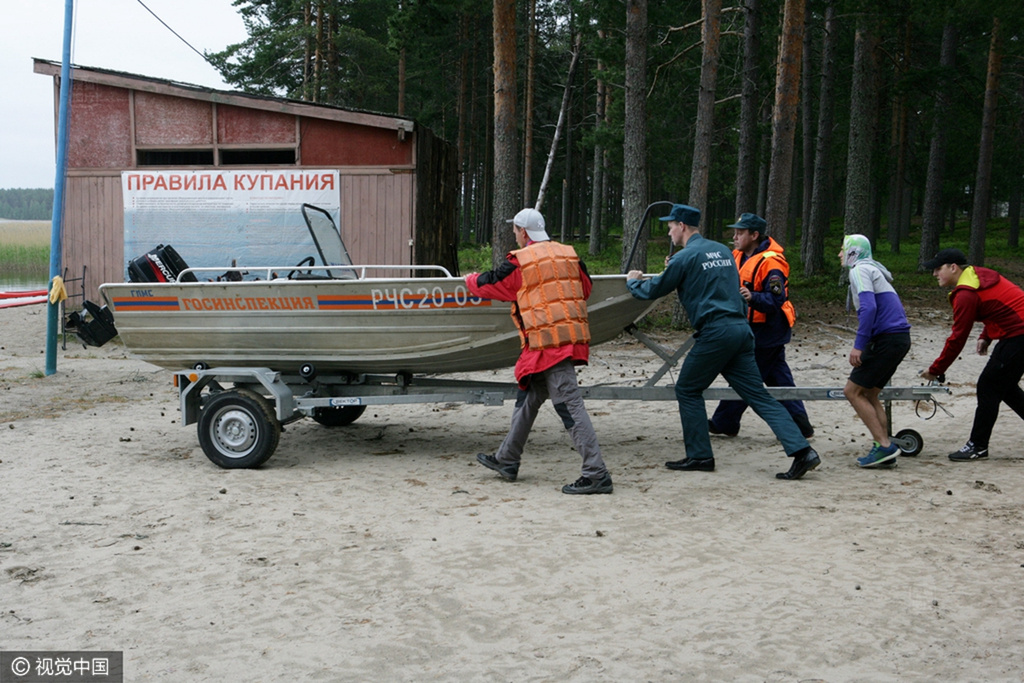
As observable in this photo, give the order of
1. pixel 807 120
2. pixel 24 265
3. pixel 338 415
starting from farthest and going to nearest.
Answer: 1. pixel 24 265
2. pixel 807 120
3. pixel 338 415

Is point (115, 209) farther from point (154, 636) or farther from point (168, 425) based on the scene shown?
point (154, 636)

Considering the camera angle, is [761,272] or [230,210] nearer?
[761,272]

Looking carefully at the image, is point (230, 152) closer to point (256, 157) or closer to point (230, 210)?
point (256, 157)

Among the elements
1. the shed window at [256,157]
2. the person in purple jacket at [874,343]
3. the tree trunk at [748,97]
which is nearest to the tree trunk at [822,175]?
the tree trunk at [748,97]

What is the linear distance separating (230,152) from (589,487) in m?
11.2

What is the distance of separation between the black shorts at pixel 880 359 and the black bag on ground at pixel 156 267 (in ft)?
19.1

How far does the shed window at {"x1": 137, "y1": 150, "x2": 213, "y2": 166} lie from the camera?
15.1 m

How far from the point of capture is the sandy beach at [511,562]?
374cm

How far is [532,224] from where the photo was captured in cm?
638

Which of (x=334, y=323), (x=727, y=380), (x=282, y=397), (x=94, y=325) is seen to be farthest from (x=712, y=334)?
(x=94, y=325)

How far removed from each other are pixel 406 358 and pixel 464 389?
0.56 meters

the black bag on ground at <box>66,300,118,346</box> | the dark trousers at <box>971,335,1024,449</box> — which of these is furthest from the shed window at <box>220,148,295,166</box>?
the dark trousers at <box>971,335,1024,449</box>

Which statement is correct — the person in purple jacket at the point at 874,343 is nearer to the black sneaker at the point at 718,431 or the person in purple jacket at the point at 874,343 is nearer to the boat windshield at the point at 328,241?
the black sneaker at the point at 718,431

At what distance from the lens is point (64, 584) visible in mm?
4543
